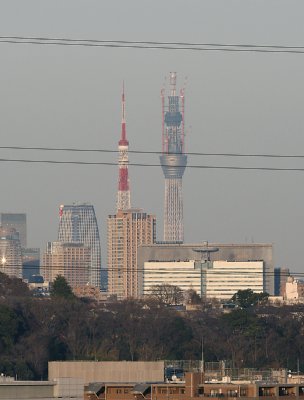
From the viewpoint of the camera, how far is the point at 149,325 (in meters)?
156

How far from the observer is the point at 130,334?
15188 cm

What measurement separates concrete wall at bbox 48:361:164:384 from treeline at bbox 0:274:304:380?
139 ft

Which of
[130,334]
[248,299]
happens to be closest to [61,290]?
[130,334]

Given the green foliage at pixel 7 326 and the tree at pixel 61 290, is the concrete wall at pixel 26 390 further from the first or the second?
the tree at pixel 61 290

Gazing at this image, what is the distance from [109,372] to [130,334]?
6575cm

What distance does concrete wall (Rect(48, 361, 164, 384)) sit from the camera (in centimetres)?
8450

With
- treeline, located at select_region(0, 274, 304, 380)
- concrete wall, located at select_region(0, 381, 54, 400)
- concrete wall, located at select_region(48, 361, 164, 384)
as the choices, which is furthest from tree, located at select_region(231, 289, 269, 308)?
concrete wall, located at select_region(0, 381, 54, 400)

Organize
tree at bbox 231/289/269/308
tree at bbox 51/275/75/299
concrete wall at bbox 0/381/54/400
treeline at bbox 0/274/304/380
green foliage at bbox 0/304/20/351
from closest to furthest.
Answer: concrete wall at bbox 0/381/54/400 < green foliage at bbox 0/304/20/351 < treeline at bbox 0/274/304/380 < tree at bbox 51/275/75/299 < tree at bbox 231/289/269/308

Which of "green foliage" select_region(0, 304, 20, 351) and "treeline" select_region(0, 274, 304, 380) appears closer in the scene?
"green foliage" select_region(0, 304, 20, 351)

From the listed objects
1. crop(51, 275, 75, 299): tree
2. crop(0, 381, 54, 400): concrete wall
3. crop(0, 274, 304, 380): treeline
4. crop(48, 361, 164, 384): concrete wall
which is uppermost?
crop(51, 275, 75, 299): tree

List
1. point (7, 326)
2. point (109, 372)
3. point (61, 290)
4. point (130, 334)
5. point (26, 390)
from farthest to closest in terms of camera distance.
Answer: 1. point (61, 290)
2. point (130, 334)
3. point (7, 326)
4. point (109, 372)
5. point (26, 390)

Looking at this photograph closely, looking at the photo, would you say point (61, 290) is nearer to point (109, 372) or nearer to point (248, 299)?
point (248, 299)

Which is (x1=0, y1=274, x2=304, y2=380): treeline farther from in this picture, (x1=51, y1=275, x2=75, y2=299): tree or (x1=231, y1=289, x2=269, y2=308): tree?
(x1=231, y1=289, x2=269, y2=308): tree

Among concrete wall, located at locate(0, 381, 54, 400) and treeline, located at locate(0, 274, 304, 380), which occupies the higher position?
treeline, located at locate(0, 274, 304, 380)
